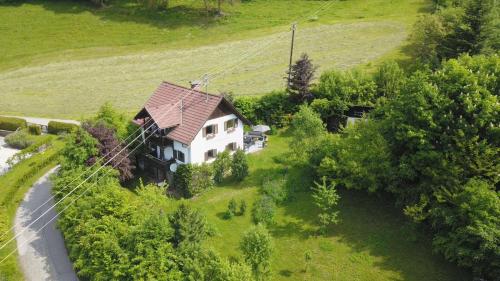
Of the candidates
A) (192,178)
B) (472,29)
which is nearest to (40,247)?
(192,178)

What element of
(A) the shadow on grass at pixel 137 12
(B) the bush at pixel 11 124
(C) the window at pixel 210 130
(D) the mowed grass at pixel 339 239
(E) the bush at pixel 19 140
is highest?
(A) the shadow on grass at pixel 137 12

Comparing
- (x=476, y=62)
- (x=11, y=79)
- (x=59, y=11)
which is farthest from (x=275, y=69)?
(x=59, y=11)

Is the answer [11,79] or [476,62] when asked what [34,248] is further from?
[11,79]

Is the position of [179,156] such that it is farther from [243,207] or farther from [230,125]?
[243,207]

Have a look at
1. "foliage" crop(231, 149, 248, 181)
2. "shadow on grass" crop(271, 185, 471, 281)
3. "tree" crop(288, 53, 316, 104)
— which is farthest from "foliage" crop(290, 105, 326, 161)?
"tree" crop(288, 53, 316, 104)

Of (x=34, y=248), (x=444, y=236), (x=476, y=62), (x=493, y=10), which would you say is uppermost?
(x=493, y=10)

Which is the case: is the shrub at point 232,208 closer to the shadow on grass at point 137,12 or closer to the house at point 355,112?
the house at point 355,112

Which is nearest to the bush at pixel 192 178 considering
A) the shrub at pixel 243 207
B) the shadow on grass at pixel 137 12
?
the shrub at pixel 243 207
